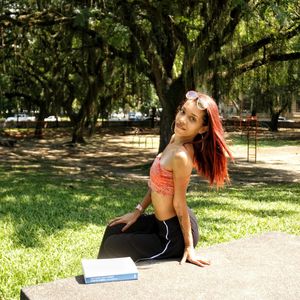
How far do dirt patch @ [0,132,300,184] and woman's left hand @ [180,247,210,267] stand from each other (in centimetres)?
1095

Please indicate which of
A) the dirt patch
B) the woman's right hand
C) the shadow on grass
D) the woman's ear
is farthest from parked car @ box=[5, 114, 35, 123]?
the woman's ear

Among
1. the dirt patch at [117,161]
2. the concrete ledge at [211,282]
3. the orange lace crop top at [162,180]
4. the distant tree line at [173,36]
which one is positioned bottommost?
→ the dirt patch at [117,161]

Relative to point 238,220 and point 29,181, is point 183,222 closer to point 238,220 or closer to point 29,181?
point 238,220

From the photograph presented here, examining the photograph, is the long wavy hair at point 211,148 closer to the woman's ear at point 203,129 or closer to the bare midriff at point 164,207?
the woman's ear at point 203,129

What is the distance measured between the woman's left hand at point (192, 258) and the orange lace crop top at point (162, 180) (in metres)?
0.35

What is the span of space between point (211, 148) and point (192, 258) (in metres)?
0.68

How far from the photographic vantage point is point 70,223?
226 inches

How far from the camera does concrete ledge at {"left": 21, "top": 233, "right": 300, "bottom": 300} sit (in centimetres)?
235

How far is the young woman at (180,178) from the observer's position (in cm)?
293

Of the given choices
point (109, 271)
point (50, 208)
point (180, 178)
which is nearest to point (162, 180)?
point (180, 178)

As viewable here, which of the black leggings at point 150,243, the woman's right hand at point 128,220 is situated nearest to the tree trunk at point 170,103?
the woman's right hand at point 128,220

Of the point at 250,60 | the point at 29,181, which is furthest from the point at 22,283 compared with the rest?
the point at 250,60

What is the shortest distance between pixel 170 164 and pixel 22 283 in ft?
4.86

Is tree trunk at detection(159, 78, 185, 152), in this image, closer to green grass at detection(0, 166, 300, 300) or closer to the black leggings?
green grass at detection(0, 166, 300, 300)
